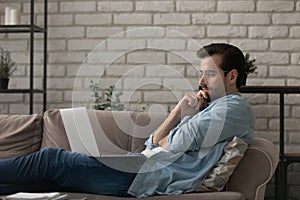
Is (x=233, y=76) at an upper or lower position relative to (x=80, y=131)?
upper

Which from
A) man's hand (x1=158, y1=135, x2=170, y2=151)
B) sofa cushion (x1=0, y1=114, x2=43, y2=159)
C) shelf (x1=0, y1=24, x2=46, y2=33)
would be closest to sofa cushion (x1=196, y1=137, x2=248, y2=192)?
man's hand (x1=158, y1=135, x2=170, y2=151)

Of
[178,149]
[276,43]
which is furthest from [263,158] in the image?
[276,43]

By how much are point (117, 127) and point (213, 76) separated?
70 cm

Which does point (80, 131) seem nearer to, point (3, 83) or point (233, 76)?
point (233, 76)

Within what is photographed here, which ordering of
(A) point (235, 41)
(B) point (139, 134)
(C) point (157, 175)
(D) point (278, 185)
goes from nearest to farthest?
(C) point (157, 175) < (B) point (139, 134) < (D) point (278, 185) < (A) point (235, 41)

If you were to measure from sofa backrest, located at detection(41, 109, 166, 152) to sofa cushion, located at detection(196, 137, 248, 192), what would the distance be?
631 mm

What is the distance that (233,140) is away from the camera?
2982 millimetres

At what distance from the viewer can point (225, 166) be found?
296cm

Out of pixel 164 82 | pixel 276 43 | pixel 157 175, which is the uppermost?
pixel 276 43

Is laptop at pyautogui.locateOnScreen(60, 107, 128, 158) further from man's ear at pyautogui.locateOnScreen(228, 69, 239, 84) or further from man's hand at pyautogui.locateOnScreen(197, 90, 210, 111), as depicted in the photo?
man's ear at pyautogui.locateOnScreen(228, 69, 239, 84)

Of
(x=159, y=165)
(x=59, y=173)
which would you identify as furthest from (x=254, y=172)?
(x=59, y=173)

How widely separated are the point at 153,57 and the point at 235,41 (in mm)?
552

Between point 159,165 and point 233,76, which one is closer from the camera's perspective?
point 159,165

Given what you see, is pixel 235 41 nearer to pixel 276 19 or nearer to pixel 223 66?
pixel 276 19
